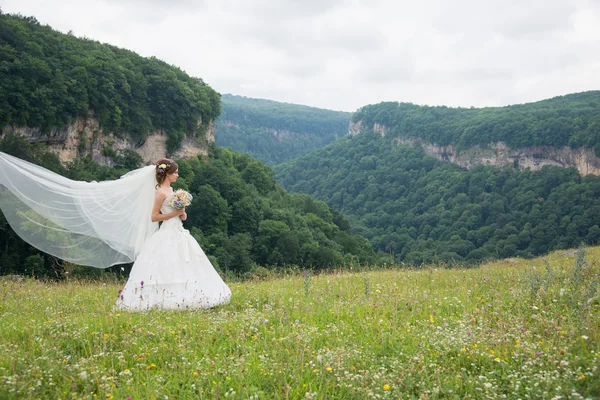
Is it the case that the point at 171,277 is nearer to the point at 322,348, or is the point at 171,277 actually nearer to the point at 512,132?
the point at 322,348

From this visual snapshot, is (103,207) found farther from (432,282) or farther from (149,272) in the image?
(432,282)

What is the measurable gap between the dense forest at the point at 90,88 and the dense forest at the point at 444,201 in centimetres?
4113

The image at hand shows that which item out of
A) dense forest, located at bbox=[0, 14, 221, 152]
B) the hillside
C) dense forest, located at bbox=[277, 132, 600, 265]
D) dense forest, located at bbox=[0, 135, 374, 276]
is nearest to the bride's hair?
dense forest, located at bbox=[0, 135, 374, 276]

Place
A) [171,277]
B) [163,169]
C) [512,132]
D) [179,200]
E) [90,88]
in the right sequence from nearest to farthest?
[171,277] < [179,200] < [163,169] < [90,88] < [512,132]

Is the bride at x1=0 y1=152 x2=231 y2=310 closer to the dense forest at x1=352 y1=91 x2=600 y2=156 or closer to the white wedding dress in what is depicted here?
the white wedding dress

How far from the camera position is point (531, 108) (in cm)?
13262

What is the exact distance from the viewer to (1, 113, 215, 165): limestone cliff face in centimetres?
5209

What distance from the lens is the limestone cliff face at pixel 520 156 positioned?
9549cm

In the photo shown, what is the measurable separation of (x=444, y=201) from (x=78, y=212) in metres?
103

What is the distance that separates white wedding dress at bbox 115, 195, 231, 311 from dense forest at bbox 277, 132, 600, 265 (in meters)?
30.4

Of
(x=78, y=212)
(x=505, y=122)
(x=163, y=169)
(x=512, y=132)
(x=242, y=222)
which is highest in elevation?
(x=505, y=122)

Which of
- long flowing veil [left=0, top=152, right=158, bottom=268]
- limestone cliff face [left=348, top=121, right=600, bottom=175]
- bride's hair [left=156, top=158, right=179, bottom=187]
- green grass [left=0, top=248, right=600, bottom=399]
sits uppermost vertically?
limestone cliff face [left=348, top=121, right=600, bottom=175]

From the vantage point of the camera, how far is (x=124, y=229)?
8203mm

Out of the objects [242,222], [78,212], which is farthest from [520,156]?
[78,212]
